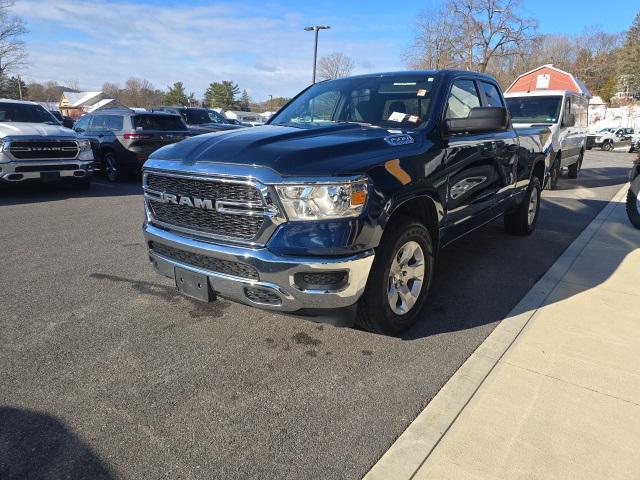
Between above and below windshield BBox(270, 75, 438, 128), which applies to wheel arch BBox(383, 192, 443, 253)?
below

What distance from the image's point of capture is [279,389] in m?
2.80

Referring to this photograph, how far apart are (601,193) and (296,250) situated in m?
10.3

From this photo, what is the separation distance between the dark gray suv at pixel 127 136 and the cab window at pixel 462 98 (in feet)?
26.9

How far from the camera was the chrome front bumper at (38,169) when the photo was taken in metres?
8.37

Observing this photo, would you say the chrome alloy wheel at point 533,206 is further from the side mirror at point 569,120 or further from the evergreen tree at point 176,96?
the evergreen tree at point 176,96

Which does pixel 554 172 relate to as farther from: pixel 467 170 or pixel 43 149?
pixel 43 149

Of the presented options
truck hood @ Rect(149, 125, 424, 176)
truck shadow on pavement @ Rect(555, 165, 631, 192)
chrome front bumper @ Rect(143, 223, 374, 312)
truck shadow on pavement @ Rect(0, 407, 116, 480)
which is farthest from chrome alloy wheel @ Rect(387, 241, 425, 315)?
truck shadow on pavement @ Rect(555, 165, 631, 192)

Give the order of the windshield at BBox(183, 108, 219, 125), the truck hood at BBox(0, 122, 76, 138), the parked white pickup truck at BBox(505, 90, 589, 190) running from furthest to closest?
the windshield at BBox(183, 108, 219, 125), the parked white pickup truck at BBox(505, 90, 589, 190), the truck hood at BBox(0, 122, 76, 138)

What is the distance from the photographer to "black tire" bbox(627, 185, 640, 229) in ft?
22.4

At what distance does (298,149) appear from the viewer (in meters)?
2.89

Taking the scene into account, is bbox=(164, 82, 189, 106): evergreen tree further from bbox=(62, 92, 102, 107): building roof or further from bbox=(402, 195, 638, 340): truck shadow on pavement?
bbox=(402, 195, 638, 340): truck shadow on pavement

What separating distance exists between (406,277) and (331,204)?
97cm

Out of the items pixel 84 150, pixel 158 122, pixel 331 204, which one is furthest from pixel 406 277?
pixel 158 122

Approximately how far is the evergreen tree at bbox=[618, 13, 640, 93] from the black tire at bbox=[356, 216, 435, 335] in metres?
81.4
